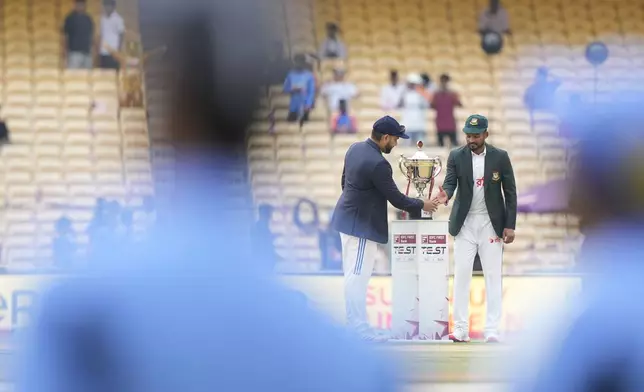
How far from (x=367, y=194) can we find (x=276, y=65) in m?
4.29

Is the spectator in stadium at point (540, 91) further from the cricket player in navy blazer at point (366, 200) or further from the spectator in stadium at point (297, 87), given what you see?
the spectator in stadium at point (297, 87)

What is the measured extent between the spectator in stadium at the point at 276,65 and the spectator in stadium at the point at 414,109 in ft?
→ 33.7

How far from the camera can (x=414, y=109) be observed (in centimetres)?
1212

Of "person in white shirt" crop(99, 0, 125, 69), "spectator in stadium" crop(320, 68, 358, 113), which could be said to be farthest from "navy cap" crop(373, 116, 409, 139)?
"spectator in stadium" crop(320, 68, 358, 113)

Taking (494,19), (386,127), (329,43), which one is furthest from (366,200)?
(494,19)

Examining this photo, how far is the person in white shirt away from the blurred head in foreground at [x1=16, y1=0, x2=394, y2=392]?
242 millimetres

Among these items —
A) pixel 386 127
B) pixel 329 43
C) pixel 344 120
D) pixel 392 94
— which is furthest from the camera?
pixel 392 94

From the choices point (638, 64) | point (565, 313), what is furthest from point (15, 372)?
point (638, 64)

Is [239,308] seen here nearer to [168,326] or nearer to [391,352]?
[168,326]

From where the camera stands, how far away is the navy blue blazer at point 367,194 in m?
5.88

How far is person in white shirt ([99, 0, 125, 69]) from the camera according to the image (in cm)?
191

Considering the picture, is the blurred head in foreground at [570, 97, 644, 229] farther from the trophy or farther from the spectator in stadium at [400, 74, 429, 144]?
the spectator in stadium at [400, 74, 429, 144]

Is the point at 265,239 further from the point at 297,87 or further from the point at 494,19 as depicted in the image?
the point at 494,19

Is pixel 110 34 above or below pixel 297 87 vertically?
above
